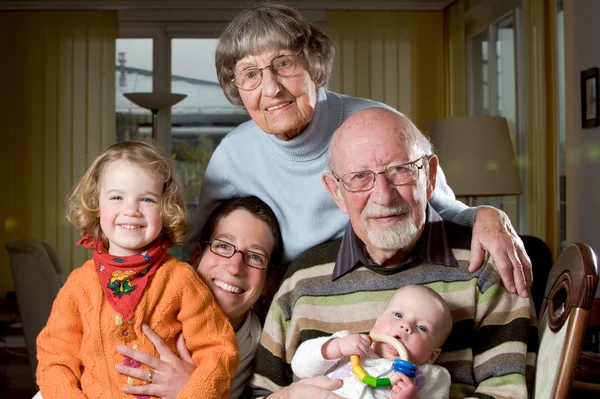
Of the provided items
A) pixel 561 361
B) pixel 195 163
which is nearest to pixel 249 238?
pixel 561 361

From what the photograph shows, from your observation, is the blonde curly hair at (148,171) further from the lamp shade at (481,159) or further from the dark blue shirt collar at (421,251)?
the lamp shade at (481,159)

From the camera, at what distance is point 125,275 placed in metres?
1.92

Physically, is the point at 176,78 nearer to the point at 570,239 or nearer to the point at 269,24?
the point at 570,239

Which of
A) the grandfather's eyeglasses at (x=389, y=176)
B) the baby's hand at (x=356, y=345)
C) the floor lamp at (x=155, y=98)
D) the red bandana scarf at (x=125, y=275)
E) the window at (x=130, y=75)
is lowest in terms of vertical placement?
the baby's hand at (x=356, y=345)

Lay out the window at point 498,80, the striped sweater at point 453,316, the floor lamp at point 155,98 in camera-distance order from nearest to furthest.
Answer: the striped sweater at point 453,316, the window at point 498,80, the floor lamp at point 155,98

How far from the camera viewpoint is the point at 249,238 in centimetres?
217

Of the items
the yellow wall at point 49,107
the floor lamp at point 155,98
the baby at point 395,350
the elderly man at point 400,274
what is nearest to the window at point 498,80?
the floor lamp at point 155,98

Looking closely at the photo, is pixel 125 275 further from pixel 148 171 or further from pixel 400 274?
pixel 400 274

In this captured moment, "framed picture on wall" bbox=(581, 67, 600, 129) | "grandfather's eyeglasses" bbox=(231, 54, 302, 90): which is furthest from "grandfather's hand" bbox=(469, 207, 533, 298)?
"framed picture on wall" bbox=(581, 67, 600, 129)

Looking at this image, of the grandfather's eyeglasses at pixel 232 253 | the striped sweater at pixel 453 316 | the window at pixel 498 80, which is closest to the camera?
the striped sweater at pixel 453 316

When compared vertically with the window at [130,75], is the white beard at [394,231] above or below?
below

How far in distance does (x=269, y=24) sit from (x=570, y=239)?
327 cm

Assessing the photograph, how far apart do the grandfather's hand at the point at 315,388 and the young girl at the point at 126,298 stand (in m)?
0.22

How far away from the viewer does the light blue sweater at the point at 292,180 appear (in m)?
2.27
